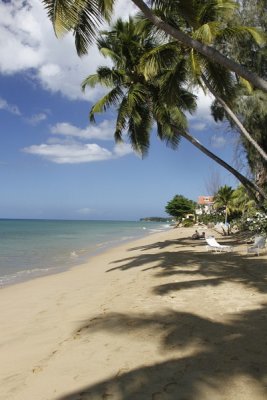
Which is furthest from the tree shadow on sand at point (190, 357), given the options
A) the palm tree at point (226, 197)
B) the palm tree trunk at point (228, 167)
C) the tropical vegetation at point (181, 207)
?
the tropical vegetation at point (181, 207)

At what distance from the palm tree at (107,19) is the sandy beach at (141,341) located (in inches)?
145

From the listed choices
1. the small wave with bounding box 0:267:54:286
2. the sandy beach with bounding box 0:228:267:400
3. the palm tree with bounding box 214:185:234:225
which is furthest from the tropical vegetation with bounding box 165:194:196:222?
Answer: the sandy beach with bounding box 0:228:267:400

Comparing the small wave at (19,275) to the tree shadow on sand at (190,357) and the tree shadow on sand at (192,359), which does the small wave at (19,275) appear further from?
the tree shadow on sand at (192,359)

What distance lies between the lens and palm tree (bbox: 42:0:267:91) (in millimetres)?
6699

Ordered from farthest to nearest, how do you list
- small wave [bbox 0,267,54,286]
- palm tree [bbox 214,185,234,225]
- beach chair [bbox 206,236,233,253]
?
1. palm tree [bbox 214,185,234,225]
2. beach chair [bbox 206,236,233,253]
3. small wave [bbox 0,267,54,286]

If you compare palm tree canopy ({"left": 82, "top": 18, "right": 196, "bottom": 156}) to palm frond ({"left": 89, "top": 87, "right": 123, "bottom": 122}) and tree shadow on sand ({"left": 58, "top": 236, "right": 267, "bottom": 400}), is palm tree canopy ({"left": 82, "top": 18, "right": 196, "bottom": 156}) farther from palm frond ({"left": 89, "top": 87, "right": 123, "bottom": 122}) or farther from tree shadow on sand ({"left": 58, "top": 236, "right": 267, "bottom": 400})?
tree shadow on sand ({"left": 58, "top": 236, "right": 267, "bottom": 400})

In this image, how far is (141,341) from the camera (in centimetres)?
516

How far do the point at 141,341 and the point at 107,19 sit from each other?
5967mm

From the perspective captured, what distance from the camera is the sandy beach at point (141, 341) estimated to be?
12.7 ft

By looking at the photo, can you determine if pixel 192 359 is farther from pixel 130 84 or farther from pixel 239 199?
pixel 239 199

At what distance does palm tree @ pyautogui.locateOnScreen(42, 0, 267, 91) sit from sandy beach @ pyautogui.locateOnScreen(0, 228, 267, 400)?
3.68m

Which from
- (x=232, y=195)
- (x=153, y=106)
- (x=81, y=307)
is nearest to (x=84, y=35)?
(x=81, y=307)

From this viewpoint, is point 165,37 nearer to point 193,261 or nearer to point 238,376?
point 193,261

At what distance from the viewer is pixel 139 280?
9.92 metres
